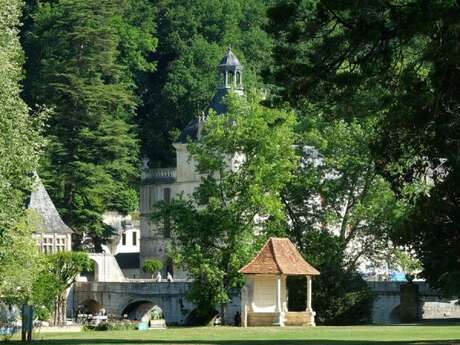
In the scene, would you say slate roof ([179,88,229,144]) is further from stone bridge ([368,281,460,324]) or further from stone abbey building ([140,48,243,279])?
stone bridge ([368,281,460,324])

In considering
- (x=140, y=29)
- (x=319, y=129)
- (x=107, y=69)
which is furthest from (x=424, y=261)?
(x=140, y=29)

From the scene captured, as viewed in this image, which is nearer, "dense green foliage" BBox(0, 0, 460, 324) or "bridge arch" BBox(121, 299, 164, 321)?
"dense green foliage" BBox(0, 0, 460, 324)

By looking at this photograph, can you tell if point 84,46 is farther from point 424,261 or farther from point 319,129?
point 424,261

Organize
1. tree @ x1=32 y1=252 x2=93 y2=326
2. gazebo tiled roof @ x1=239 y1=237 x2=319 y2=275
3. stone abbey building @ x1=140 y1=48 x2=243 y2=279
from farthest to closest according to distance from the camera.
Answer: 1. stone abbey building @ x1=140 y1=48 x2=243 y2=279
2. tree @ x1=32 y1=252 x2=93 y2=326
3. gazebo tiled roof @ x1=239 y1=237 x2=319 y2=275

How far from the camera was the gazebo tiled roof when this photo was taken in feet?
178

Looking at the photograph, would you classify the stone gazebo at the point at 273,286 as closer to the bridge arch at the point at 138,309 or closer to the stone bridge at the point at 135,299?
the stone bridge at the point at 135,299

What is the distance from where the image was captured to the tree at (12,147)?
37938 millimetres

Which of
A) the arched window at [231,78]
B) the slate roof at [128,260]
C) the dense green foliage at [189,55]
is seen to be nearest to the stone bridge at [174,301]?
the arched window at [231,78]

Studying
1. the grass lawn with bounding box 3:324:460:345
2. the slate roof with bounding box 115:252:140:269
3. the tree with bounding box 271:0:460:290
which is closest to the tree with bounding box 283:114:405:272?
the grass lawn with bounding box 3:324:460:345

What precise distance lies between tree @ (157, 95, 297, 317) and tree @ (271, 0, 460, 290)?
77.5 ft

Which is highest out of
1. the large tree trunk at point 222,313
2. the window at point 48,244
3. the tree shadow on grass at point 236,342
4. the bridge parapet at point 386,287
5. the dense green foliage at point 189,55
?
the dense green foliage at point 189,55

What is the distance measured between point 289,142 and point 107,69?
35906 millimetres

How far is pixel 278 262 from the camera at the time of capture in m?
54.4

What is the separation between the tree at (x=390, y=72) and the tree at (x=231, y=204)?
77.5ft
